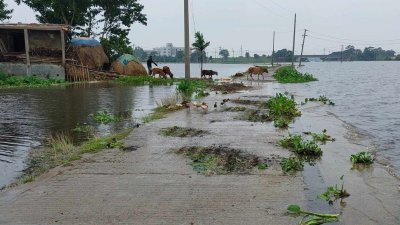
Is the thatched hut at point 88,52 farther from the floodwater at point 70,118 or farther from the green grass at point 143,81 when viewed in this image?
the floodwater at point 70,118

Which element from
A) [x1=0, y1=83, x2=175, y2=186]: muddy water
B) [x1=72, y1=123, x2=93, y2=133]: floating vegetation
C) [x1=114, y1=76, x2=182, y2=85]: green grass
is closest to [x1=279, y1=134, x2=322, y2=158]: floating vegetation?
[x1=0, y1=83, x2=175, y2=186]: muddy water

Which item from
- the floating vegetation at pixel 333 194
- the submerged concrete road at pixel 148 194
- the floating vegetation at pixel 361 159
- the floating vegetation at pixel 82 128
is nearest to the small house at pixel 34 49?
the floating vegetation at pixel 82 128

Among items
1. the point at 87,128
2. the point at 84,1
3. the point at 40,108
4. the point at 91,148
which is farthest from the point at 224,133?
the point at 84,1

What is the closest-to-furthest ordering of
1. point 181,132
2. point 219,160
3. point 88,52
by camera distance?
1. point 219,160
2. point 181,132
3. point 88,52

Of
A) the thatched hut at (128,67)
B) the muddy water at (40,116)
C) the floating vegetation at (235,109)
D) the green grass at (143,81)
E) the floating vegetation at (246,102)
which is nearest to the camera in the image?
the muddy water at (40,116)

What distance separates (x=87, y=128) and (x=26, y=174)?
13.6ft

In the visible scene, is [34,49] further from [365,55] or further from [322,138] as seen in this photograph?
[365,55]

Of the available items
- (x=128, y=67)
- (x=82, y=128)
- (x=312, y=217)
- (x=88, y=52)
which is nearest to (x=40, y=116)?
(x=82, y=128)

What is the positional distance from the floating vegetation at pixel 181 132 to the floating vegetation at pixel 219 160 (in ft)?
5.07

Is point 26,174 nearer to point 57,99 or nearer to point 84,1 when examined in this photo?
point 57,99

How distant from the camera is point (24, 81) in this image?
2606 centimetres

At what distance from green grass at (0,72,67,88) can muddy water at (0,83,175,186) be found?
6.47m

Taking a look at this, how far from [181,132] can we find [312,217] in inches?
222

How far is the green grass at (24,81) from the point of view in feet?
82.8
